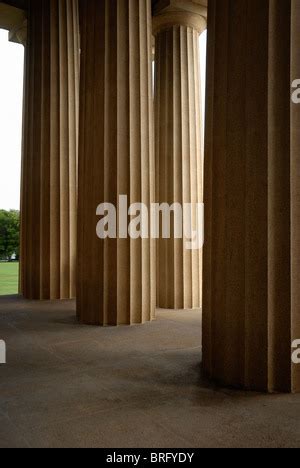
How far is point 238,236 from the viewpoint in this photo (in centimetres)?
711

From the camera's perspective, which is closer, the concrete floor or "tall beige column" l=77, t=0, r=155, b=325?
the concrete floor

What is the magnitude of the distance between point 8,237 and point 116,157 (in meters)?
95.9

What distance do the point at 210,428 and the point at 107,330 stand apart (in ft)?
22.2

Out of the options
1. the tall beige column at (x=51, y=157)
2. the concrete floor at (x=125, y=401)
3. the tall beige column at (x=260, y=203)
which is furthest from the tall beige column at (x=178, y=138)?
the tall beige column at (x=260, y=203)

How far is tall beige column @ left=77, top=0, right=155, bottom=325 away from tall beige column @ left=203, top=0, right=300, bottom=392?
5.69 meters

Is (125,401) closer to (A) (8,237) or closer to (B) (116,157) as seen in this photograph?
(B) (116,157)

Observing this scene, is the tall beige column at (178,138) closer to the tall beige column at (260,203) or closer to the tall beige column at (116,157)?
the tall beige column at (116,157)

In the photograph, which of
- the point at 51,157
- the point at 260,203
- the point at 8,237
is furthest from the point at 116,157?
the point at 8,237

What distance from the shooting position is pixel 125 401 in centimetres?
621

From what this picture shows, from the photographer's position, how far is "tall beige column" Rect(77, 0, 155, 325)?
12.7m

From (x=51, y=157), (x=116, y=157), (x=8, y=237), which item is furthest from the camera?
(x=8, y=237)

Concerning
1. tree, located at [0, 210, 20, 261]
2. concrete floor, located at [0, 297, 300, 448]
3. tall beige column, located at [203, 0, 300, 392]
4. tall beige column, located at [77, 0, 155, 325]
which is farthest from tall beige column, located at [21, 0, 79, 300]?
tree, located at [0, 210, 20, 261]

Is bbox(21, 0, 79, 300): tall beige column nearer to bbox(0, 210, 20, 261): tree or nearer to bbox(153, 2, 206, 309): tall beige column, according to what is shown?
bbox(153, 2, 206, 309): tall beige column

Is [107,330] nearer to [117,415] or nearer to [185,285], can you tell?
[185,285]
